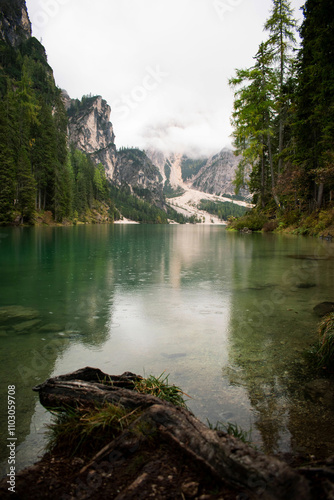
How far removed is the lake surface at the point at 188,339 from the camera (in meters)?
2.68

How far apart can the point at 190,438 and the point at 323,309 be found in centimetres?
509

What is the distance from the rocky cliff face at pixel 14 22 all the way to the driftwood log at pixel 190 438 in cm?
14817

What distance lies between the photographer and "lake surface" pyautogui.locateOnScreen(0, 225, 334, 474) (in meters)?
Result: 2.68

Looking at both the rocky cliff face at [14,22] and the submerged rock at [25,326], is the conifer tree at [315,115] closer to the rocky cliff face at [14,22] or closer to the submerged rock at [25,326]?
the submerged rock at [25,326]

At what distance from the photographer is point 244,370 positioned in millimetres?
3627

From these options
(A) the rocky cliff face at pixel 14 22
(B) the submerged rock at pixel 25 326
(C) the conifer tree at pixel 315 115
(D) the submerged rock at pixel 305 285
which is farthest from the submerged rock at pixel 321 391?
(A) the rocky cliff face at pixel 14 22

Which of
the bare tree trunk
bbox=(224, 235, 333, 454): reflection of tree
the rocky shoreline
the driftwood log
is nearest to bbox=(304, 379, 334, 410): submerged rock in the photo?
bbox=(224, 235, 333, 454): reflection of tree

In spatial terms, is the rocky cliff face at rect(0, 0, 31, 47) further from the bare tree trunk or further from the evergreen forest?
the bare tree trunk

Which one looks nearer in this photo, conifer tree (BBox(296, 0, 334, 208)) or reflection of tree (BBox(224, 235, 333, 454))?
reflection of tree (BBox(224, 235, 333, 454))

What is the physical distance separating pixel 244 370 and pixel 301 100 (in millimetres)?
28527

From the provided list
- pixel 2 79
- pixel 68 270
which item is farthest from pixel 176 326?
pixel 2 79

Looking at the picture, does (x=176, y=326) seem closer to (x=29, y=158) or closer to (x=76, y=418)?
(x=76, y=418)

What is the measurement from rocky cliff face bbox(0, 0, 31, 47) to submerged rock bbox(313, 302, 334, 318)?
483 ft

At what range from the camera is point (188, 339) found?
4629 millimetres
